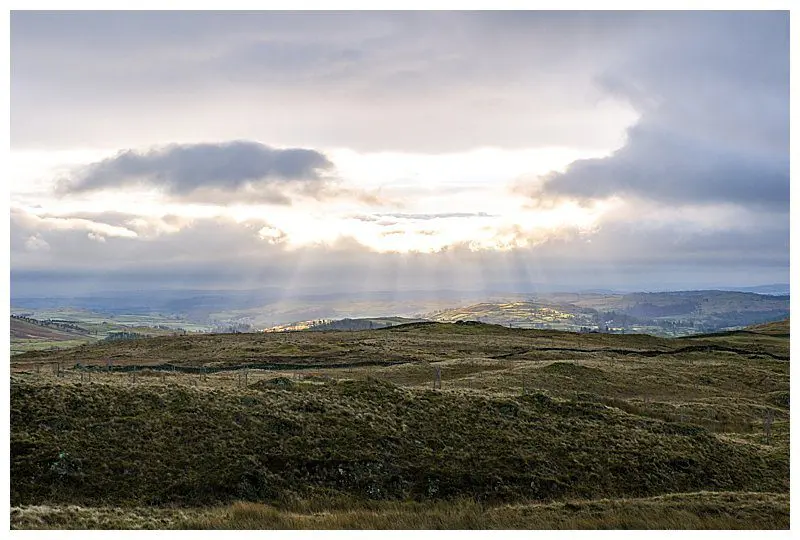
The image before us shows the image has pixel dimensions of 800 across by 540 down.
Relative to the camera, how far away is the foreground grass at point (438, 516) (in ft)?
59.3

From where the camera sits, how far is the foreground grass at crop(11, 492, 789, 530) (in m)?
18.1

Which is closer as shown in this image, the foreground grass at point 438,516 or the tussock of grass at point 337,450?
the foreground grass at point 438,516

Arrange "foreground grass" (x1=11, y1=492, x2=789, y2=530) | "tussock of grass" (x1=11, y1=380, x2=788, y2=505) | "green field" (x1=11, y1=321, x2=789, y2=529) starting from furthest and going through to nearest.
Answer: "tussock of grass" (x1=11, y1=380, x2=788, y2=505) < "green field" (x1=11, y1=321, x2=789, y2=529) < "foreground grass" (x1=11, y1=492, x2=789, y2=530)

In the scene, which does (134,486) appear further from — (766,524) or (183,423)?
(766,524)

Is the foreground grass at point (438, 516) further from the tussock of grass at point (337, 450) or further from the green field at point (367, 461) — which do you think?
the tussock of grass at point (337, 450)

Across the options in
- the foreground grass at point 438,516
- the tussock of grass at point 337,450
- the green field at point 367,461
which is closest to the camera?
the foreground grass at point 438,516

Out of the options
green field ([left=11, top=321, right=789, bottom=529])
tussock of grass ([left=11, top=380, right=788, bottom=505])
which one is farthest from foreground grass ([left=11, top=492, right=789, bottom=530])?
tussock of grass ([left=11, top=380, right=788, bottom=505])

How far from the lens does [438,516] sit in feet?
64.5

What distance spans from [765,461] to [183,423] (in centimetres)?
2786

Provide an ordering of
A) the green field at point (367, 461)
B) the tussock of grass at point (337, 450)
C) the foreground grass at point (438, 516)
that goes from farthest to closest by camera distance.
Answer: the tussock of grass at point (337, 450), the green field at point (367, 461), the foreground grass at point (438, 516)

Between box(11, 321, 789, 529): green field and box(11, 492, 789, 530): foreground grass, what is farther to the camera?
box(11, 321, 789, 529): green field

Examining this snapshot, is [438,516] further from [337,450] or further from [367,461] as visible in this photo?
[337,450]

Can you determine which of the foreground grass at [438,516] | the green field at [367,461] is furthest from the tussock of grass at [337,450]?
the foreground grass at [438,516]

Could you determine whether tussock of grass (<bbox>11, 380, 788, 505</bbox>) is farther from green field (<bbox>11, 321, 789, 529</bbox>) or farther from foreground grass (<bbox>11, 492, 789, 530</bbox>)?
foreground grass (<bbox>11, 492, 789, 530</bbox>)
